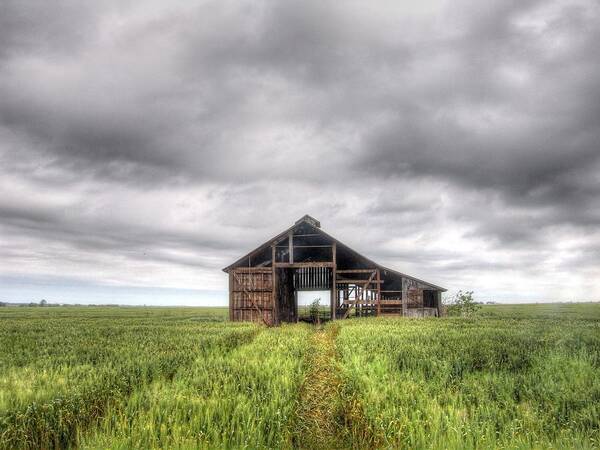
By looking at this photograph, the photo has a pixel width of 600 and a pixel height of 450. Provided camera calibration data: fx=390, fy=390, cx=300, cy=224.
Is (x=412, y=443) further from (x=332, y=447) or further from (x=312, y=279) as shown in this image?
(x=312, y=279)

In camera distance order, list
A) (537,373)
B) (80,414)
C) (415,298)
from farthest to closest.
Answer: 1. (415,298)
2. (537,373)
3. (80,414)

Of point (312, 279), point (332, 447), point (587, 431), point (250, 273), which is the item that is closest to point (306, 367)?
point (332, 447)

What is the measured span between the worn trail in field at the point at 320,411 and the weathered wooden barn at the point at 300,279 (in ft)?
55.9

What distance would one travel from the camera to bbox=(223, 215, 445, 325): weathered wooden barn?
28094mm

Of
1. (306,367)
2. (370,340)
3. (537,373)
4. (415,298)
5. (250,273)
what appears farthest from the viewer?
(415,298)

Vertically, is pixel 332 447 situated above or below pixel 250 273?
below

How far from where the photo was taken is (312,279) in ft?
107

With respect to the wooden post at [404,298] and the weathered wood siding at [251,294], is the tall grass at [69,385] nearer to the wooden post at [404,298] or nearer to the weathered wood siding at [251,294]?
the weathered wood siding at [251,294]

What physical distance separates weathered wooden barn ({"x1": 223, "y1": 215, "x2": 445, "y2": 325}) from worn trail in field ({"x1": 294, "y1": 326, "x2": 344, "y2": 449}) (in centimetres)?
1702

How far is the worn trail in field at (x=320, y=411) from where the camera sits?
5.76 meters

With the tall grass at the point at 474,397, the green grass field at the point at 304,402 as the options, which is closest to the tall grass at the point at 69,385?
the green grass field at the point at 304,402

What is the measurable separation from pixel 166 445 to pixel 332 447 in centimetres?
231

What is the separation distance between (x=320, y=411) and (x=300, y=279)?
86.2ft

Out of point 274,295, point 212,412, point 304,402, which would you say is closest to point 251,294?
point 274,295
